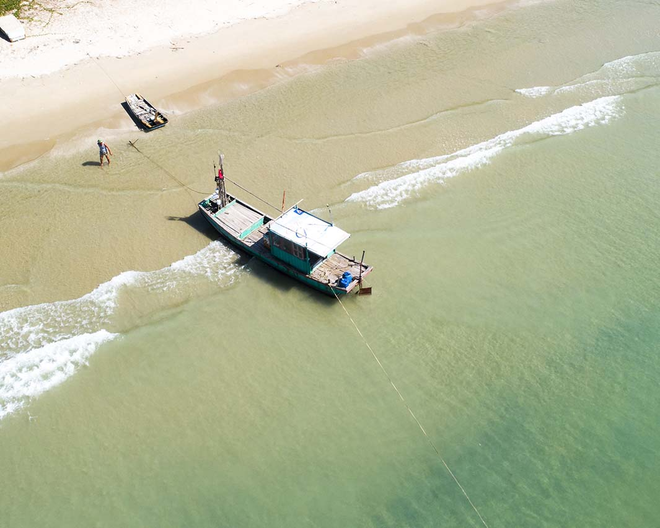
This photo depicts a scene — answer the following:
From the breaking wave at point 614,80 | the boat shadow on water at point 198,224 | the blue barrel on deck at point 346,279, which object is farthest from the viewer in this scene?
the breaking wave at point 614,80

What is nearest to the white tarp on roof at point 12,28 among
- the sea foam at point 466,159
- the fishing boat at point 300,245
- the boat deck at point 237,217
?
the fishing boat at point 300,245

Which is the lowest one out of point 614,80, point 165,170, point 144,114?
point 165,170

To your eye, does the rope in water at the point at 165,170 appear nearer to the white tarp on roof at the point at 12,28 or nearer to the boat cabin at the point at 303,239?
the boat cabin at the point at 303,239

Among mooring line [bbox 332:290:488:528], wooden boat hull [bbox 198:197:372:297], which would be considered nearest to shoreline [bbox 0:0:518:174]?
wooden boat hull [bbox 198:197:372:297]

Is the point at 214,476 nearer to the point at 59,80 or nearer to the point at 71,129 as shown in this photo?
the point at 71,129

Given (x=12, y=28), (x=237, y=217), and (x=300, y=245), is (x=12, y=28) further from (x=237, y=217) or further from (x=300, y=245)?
(x=300, y=245)

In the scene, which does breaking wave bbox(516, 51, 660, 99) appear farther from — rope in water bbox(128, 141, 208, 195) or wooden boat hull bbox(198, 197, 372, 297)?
rope in water bbox(128, 141, 208, 195)

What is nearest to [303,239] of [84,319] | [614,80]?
[84,319]
